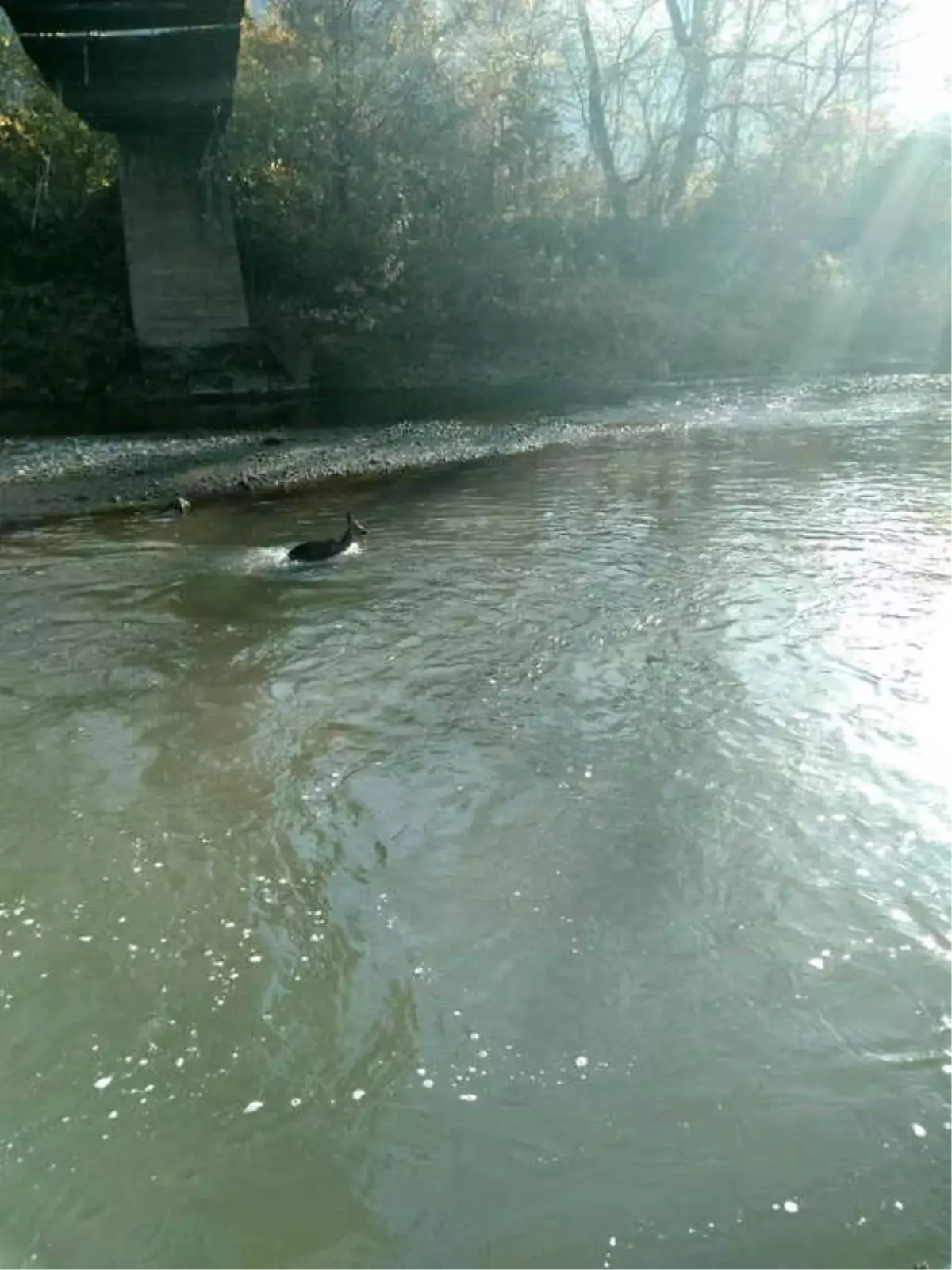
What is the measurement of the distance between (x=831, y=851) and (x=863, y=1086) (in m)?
1.54

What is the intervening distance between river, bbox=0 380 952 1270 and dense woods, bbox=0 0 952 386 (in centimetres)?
1820

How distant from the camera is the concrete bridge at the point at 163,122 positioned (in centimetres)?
1683

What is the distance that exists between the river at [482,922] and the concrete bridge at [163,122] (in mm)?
11429

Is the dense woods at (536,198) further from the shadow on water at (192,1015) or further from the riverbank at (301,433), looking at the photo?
the shadow on water at (192,1015)

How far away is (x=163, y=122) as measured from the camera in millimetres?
21688

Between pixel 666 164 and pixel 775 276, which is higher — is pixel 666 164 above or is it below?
above

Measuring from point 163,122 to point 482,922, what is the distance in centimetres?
2118

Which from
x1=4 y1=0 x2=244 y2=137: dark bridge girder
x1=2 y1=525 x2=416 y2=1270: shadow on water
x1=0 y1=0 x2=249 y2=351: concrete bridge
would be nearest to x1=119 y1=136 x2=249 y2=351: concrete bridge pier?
x1=0 y1=0 x2=249 y2=351: concrete bridge

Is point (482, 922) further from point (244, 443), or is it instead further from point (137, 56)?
point (137, 56)

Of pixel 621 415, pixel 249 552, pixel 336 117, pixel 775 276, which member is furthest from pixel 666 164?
pixel 249 552

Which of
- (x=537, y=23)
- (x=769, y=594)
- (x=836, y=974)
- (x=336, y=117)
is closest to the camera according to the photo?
(x=836, y=974)

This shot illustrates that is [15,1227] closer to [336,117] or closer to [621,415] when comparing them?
[621,415]

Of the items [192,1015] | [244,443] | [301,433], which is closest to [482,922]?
[192,1015]

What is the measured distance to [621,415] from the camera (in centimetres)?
2066
